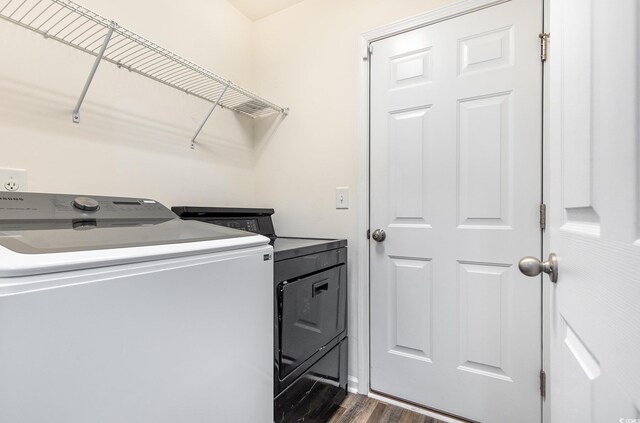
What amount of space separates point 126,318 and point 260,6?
86.4 inches

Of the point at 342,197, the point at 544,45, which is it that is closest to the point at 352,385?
the point at 342,197

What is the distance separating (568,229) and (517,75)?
113cm

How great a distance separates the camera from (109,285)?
592mm

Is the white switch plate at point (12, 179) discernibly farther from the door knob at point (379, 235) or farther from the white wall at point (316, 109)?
the door knob at point (379, 235)

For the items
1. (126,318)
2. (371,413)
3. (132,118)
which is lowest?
(371,413)

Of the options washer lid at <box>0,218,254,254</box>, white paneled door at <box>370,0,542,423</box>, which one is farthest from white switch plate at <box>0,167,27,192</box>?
white paneled door at <box>370,0,542,423</box>

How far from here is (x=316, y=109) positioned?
196 cm

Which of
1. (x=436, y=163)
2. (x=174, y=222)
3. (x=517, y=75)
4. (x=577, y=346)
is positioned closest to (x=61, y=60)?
(x=174, y=222)

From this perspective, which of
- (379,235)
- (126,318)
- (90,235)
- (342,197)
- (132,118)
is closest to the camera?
(126,318)

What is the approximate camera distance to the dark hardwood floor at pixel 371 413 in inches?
61.4

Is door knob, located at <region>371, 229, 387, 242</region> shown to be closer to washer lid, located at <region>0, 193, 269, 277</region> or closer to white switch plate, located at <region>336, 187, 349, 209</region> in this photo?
white switch plate, located at <region>336, 187, 349, 209</region>

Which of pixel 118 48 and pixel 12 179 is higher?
pixel 118 48

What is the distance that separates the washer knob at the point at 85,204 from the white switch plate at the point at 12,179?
0.28 metres

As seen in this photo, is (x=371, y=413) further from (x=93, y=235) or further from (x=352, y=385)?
(x=93, y=235)
